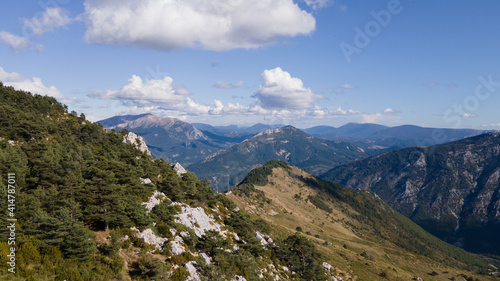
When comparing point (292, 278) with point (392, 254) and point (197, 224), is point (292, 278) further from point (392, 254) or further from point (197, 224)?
point (392, 254)

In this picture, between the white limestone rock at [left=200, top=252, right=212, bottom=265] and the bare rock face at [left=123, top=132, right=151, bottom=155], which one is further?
the bare rock face at [left=123, top=132, right=151, bottom=155]

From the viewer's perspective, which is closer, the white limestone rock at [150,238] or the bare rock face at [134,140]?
the white limestone rock at [150,238]

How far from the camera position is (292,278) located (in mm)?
60062

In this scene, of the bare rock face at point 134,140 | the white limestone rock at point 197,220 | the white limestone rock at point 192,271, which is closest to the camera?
the white limestone rock at point 192,271

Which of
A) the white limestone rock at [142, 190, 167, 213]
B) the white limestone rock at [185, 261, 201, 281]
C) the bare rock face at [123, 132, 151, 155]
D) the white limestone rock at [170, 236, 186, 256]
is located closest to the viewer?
the white limestone rock at [185, 261, 201, 281]

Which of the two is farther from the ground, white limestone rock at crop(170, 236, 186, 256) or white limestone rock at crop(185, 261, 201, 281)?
white limestone rock at crop(170, 236, 186, 256)

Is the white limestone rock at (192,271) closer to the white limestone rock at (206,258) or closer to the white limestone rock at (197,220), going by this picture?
the white limestone rock at (206,258)

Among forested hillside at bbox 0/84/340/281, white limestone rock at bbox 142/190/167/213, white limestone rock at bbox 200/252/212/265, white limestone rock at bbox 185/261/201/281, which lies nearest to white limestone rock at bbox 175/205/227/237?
forested hillside at bbox 0/84/340/281

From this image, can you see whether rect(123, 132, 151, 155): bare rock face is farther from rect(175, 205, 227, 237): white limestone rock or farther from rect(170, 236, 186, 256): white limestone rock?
rect(170, 236, 186, 256): white limestone rock

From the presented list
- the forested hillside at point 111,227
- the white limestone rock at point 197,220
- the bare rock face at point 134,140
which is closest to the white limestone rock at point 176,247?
the forested hillside at point 111,227

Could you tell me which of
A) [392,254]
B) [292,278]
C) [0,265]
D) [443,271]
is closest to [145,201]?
[0,265]

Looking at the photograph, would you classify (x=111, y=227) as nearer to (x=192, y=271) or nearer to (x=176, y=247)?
(x=176, y=247)

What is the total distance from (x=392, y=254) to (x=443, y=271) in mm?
28462

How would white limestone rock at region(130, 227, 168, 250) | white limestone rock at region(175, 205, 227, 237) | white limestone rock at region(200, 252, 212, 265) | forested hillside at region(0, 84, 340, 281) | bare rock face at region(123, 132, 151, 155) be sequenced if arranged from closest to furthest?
forested hillside at region(0, 84, 340, 281) < white limestone rock at region(130, 227, 168, 250) < white limestone rock at region(200, 252, 212, 265) < white limestone rock at region(175, 205, 227, 237) < bare rock face at region(123, 132, 151, 155)
